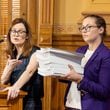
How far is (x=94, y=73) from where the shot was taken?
6.78ft

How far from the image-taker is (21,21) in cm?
249

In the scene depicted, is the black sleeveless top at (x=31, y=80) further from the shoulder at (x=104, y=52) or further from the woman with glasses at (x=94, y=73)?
the shoulder at (x=104, y=52)

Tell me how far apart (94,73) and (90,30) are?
26 cm

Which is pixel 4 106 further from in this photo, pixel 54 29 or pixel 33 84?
pixel 54 29

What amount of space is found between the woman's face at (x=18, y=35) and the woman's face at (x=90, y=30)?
478mm

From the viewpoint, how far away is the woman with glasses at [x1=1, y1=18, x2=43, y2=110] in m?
2.26

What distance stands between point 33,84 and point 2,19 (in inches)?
59.4

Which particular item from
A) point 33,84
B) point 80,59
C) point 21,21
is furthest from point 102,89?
point 21,21

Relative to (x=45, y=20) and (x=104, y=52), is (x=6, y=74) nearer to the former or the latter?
(x=104, y=52)

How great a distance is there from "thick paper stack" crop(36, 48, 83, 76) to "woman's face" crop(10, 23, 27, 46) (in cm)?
38

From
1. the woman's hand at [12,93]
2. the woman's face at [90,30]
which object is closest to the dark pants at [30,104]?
the woman's hand at [12,93]

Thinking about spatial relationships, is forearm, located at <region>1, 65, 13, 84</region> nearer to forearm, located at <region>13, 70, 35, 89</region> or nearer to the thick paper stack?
forearm, located at <region>13, 70, 35, 89</region>

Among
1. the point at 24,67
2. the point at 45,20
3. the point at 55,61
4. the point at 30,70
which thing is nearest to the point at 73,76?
the point at 55,61

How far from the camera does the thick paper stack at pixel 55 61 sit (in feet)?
6.51
